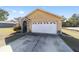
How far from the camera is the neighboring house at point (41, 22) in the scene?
7633 millimetres

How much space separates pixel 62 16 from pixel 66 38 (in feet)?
1.92

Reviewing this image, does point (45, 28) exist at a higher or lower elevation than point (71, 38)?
higher

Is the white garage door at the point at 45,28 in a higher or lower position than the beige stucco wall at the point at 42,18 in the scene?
lower

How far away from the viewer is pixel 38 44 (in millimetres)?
7707

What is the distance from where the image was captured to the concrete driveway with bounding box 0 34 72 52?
301 inches

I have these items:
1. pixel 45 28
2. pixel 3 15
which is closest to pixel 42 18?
pixel 45 28

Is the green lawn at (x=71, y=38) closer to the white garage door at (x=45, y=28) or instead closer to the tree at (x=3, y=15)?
the white garage door at (x=45, y=28)

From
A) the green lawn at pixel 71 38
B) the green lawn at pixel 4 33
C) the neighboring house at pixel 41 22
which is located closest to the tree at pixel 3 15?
the green lawn at pixel 4 33

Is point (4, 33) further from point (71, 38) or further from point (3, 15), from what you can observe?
point (71, 38)

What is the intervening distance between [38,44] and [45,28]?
0.48 metres

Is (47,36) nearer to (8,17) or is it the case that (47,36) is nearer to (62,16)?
(62,16)

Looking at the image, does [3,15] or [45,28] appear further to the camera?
[45,28]
